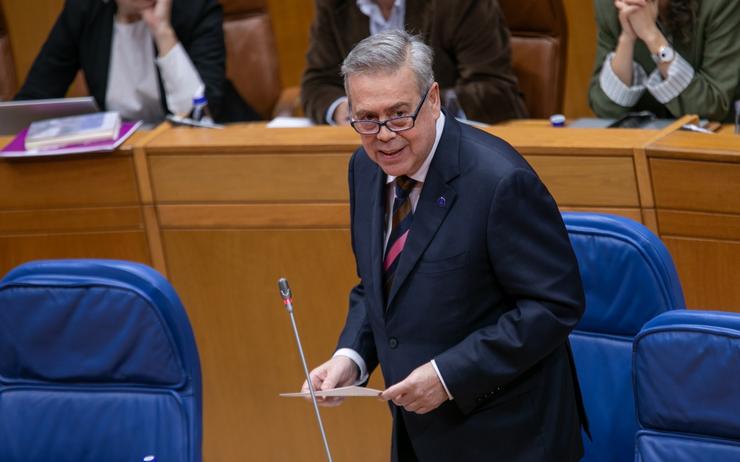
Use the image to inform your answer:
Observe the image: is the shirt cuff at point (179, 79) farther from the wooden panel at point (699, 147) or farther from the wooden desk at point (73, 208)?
the wooden panel at point (699, 147)

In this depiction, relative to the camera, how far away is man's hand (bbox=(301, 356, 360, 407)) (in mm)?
1593

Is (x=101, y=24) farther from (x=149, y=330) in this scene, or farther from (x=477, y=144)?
(x=477, y=144)

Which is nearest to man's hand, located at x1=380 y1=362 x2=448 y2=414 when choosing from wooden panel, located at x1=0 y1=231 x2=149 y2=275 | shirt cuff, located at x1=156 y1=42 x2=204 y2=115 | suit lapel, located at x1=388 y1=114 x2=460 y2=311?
suit lapel, located at x1=388 y1=114 x2=460 y2=311

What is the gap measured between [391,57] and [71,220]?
1404mm

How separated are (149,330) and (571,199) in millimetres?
911

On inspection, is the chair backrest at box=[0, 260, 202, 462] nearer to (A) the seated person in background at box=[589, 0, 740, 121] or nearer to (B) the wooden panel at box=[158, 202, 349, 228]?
(B) the wooden panel at box=[158, 202, 349, 228]

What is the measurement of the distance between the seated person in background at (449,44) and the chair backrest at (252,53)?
2.18 feet

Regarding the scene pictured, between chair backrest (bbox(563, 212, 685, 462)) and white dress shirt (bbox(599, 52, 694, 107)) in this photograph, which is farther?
white dress shirt (bbox(599, 52, 694, 107))

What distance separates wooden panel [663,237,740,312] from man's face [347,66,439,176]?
0.82 meters

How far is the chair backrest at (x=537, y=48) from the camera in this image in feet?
10.2

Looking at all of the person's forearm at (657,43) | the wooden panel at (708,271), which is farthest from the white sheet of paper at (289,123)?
the wooden panel at (708,271)

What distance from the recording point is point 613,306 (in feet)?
5.67

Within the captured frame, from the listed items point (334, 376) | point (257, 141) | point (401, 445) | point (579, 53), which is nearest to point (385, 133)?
point (334, 376)

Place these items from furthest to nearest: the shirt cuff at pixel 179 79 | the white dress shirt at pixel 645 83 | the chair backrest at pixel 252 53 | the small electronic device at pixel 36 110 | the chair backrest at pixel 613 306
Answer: the chair backrest at pixel 252 53 < the shirt cuff at pixel 179 79 < the small electronic device at pixel 36 110 < the white dress shirt at pixel 645 83 < the chair backrest at pixel 613 306
